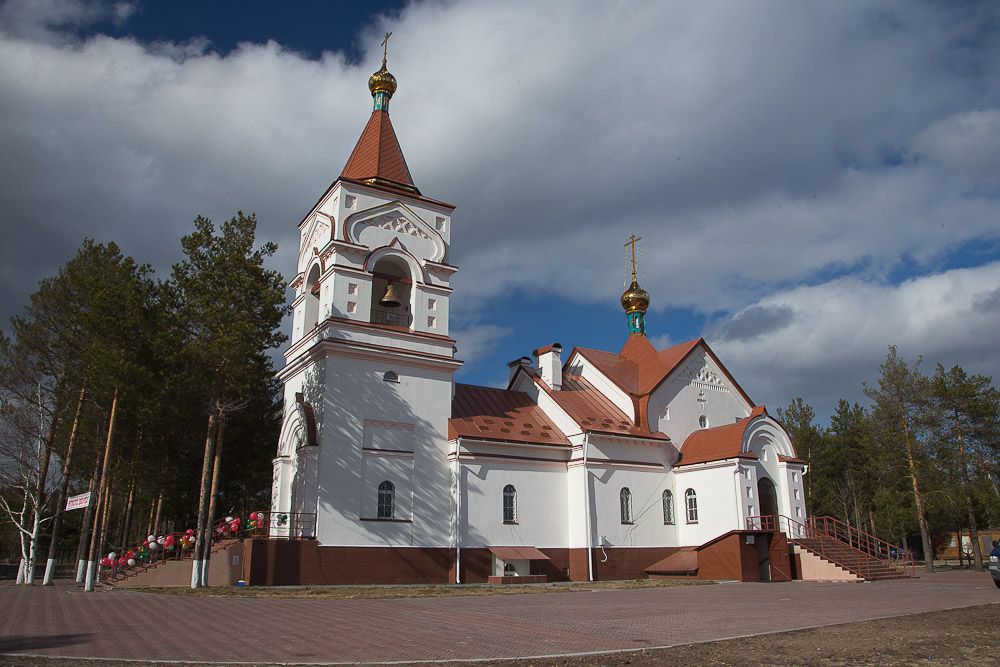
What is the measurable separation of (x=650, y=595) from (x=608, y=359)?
15.2 metres

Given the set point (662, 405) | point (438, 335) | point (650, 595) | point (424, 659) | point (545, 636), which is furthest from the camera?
point (662, 405)

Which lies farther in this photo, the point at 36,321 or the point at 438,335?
the point at 36,321

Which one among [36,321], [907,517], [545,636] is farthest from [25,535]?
[907,517]

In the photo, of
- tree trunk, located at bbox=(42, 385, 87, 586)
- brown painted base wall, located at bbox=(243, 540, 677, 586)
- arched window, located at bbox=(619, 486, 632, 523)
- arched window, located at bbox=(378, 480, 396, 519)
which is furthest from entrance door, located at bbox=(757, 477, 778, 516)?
tree trunk, located at bbox=(42, 385, 87, 586)

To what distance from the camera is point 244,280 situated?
2138 centimetres

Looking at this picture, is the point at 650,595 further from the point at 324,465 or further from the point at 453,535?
the point at 324,465

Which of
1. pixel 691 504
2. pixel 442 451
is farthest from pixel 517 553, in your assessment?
pixel 691 504

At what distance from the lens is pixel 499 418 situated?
84.1 ft

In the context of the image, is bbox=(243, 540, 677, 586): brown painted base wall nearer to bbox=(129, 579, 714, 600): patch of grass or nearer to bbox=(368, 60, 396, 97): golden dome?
bbox=(129, 579, 714, 600): patch of grass

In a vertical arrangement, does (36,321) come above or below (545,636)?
above

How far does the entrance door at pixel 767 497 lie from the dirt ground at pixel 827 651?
16211 millimetres

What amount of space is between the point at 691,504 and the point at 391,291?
13345 millimetres

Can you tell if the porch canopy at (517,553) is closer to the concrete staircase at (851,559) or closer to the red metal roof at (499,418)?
the red metal roof at (499,418)

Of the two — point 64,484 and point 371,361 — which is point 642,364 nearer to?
point 371,361
